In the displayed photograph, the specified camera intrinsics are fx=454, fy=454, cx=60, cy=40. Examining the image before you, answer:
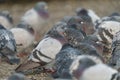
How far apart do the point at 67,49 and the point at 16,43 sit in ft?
7.35

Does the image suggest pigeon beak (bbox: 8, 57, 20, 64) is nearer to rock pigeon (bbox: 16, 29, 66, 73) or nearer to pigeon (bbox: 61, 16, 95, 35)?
rock pigeon (bbox: 16, 29, 66, 73)

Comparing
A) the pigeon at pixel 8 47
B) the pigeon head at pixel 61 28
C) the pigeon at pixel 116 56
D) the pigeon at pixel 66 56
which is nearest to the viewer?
the pigeon at pixel 66 56

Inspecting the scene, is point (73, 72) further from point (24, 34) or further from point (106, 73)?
point (24, 34)

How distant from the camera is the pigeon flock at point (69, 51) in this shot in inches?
237

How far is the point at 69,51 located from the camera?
718 cm

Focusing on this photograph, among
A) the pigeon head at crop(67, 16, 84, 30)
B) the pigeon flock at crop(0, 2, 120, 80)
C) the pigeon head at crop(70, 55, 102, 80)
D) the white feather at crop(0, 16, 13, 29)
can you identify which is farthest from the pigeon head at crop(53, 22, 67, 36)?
the white feather at crop(0, 16, 13, 29)

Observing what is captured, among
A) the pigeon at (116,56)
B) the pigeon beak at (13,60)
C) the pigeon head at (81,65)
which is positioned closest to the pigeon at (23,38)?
the pigeon beak at (13,60)

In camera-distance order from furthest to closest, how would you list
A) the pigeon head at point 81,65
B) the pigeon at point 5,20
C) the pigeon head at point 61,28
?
the pigeon at point 5,20 → the pigeon head at point 61,28 → the pigeon head at point 81,65

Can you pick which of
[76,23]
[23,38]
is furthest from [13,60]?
[76,23]

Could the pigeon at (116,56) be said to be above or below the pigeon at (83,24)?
below

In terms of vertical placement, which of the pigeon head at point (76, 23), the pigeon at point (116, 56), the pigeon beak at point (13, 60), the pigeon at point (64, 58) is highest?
the pigeon head at point (76, 23)

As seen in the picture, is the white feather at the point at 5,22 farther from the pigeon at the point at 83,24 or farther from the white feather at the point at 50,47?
the white feather at the point at 50,47

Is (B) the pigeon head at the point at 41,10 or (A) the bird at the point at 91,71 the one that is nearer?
(A) the bird at the point at 91,71

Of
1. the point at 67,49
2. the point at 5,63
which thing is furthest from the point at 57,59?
the point at 5,63
